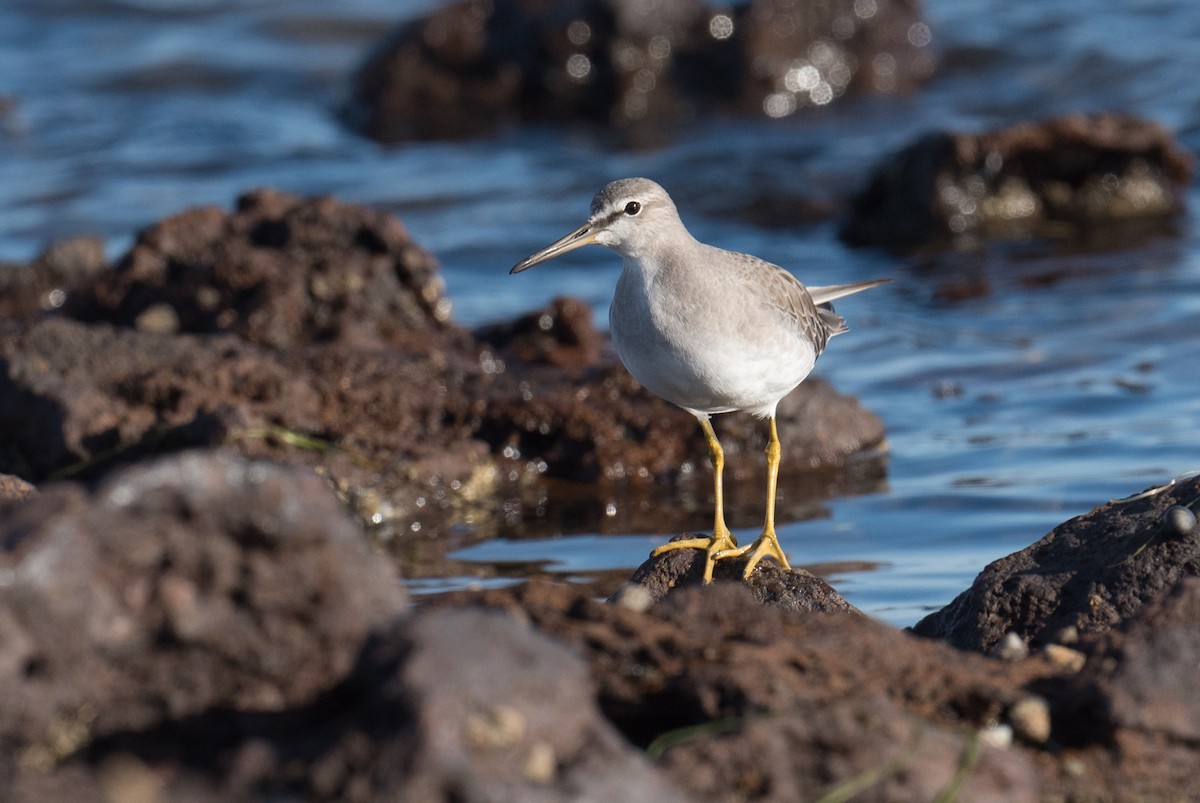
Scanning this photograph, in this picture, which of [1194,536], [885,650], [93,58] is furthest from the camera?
[93,58]

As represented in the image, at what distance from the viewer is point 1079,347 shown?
29.2 ft

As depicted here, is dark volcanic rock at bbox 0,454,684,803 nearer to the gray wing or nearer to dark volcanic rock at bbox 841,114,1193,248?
the gray wing

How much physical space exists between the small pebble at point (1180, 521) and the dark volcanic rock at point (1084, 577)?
0.03ft

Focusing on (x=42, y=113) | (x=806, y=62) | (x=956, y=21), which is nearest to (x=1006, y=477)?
(x=806, y=62)

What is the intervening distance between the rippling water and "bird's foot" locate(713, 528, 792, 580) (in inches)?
23.6

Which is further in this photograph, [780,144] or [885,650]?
[780,144]

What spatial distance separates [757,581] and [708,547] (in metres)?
0.35

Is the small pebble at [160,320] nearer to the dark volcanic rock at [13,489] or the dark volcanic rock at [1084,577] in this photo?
the dark volcanic rock at [13,489]

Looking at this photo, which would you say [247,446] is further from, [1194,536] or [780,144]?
[780,144]

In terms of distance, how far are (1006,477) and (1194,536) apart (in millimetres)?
2819

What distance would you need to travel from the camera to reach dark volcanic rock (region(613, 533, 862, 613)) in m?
4.36

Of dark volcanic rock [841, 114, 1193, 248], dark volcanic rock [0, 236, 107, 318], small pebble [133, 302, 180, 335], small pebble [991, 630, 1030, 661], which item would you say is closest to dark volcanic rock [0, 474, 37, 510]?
small pebble [991, 630, 1030, 661]

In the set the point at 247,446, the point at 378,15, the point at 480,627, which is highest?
the point at 378,15

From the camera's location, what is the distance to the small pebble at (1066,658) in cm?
343
